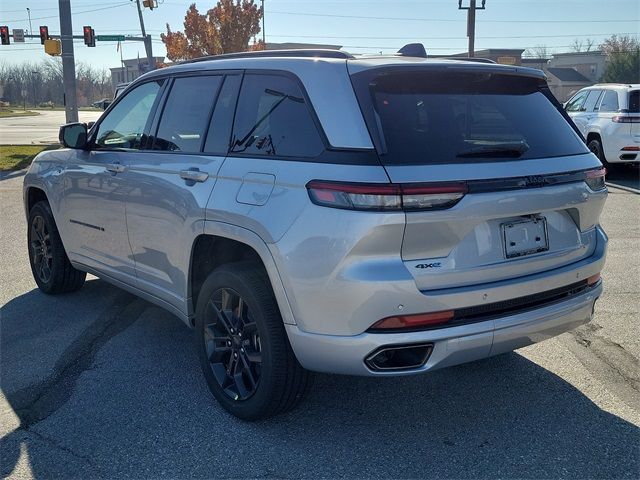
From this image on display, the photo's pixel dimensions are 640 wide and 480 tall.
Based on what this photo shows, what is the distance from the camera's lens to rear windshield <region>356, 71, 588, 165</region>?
2.95m

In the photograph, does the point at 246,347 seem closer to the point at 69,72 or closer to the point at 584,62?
the point at 69,72

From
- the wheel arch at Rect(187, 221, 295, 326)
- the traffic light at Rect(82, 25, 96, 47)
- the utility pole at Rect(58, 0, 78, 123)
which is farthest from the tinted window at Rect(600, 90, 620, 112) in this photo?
the traffic light at Rect(82, 25, 96, 47)

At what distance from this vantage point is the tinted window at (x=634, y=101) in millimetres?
13023

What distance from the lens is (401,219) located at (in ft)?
9.05

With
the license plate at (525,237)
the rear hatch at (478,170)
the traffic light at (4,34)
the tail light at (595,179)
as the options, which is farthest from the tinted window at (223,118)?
the traffic light at (4,34)

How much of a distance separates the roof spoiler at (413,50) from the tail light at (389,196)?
1183 millimetres

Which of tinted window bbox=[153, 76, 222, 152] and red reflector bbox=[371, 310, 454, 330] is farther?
tinted window bbox=[153, 76, 222, 152]

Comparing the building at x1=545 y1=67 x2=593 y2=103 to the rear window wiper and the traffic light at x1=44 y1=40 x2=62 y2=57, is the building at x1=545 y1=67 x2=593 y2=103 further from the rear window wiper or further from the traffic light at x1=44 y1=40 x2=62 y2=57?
the rear window wiper

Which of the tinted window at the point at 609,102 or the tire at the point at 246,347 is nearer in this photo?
the tire at the point at 246,347

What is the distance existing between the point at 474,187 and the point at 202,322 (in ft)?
5.67

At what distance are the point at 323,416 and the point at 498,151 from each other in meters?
1.68

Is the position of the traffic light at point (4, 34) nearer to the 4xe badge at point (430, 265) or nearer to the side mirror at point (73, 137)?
the side mirror at point (73, 137)

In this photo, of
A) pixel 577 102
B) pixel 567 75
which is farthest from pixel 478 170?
pixel 567 75

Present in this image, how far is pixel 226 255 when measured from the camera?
12.1 feet
